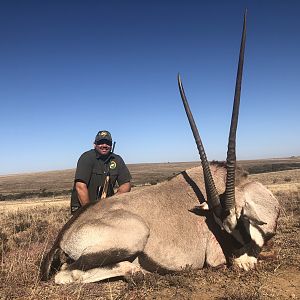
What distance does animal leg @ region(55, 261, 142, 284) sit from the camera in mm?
4605

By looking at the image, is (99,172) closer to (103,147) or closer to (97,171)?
(97,171)

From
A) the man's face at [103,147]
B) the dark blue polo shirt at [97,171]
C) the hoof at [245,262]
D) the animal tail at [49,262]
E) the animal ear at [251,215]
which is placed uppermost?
the man's face at [103,147]

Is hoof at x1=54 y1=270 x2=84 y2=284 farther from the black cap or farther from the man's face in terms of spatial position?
the black cap

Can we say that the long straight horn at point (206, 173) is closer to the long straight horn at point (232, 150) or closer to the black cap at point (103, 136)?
the long straight horn at point (232, 150)

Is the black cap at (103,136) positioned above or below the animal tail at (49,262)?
above

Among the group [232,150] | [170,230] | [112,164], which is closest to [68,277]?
[170,230]

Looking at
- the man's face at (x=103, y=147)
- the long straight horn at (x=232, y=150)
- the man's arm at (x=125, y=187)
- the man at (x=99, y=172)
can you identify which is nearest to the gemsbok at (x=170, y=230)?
the long straight horn at (x=232, y=150)

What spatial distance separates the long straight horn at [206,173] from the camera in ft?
16.9

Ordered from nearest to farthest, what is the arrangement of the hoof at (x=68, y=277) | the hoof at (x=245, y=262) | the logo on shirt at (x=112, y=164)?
the hoof at (x=68, y=277) → the hoof at (x=245, y=262) → the logo on shirt at (x=112, y=164)

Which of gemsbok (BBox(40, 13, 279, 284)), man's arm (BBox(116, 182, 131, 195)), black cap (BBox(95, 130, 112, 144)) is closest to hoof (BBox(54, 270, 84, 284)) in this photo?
gemsbok (BBox(40, 13, 279, 284))

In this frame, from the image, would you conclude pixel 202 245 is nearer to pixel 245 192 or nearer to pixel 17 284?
pixel 245 192

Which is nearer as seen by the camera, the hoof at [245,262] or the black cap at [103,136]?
the hoof at [245,262]

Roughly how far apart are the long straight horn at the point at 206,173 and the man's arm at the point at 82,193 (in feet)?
7.28

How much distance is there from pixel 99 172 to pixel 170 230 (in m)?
2.37
